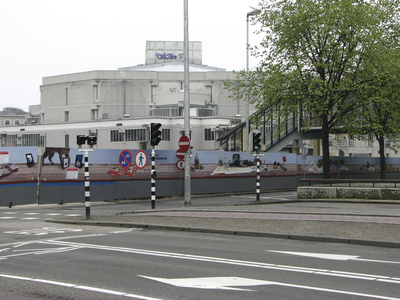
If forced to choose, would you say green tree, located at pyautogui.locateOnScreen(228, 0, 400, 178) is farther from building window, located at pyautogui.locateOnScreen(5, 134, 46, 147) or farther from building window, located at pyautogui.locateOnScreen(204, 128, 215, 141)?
building window, located at pyautogui.locateOnScreen(5, 134, 46, 147)

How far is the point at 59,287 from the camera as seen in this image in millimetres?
6680

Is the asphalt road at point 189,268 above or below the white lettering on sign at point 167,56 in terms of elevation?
below

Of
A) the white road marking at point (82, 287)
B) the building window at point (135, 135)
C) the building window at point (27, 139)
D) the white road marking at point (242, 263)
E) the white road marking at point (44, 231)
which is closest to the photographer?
the white road marking at point (82, 287)

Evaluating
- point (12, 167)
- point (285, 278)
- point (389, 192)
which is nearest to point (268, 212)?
point (389, 192)

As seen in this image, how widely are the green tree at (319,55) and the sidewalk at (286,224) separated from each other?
12.4 m

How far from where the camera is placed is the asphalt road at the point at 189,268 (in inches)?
251

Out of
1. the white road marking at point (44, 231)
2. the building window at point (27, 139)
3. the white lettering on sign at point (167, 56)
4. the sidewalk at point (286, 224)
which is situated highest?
the white lettering on sign at point (167, 56)

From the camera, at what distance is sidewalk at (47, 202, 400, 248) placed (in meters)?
11.2

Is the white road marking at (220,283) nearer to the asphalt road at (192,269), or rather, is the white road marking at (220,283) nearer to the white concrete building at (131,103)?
the asphalt road at (192,269)

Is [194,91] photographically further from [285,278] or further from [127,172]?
[285,278]

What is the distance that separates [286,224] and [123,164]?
14616 millimetres

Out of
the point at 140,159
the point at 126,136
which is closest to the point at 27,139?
the point at 126,136

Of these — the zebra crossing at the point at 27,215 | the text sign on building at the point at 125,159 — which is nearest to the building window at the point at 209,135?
the text sign on building at the point at 125,159

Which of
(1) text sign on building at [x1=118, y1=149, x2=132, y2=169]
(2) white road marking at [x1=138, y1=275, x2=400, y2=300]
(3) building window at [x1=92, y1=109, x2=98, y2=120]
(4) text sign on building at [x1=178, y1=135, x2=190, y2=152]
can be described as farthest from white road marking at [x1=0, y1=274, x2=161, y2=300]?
(3) building window at [x1=92, y1=109, x2=98, y2=120]
